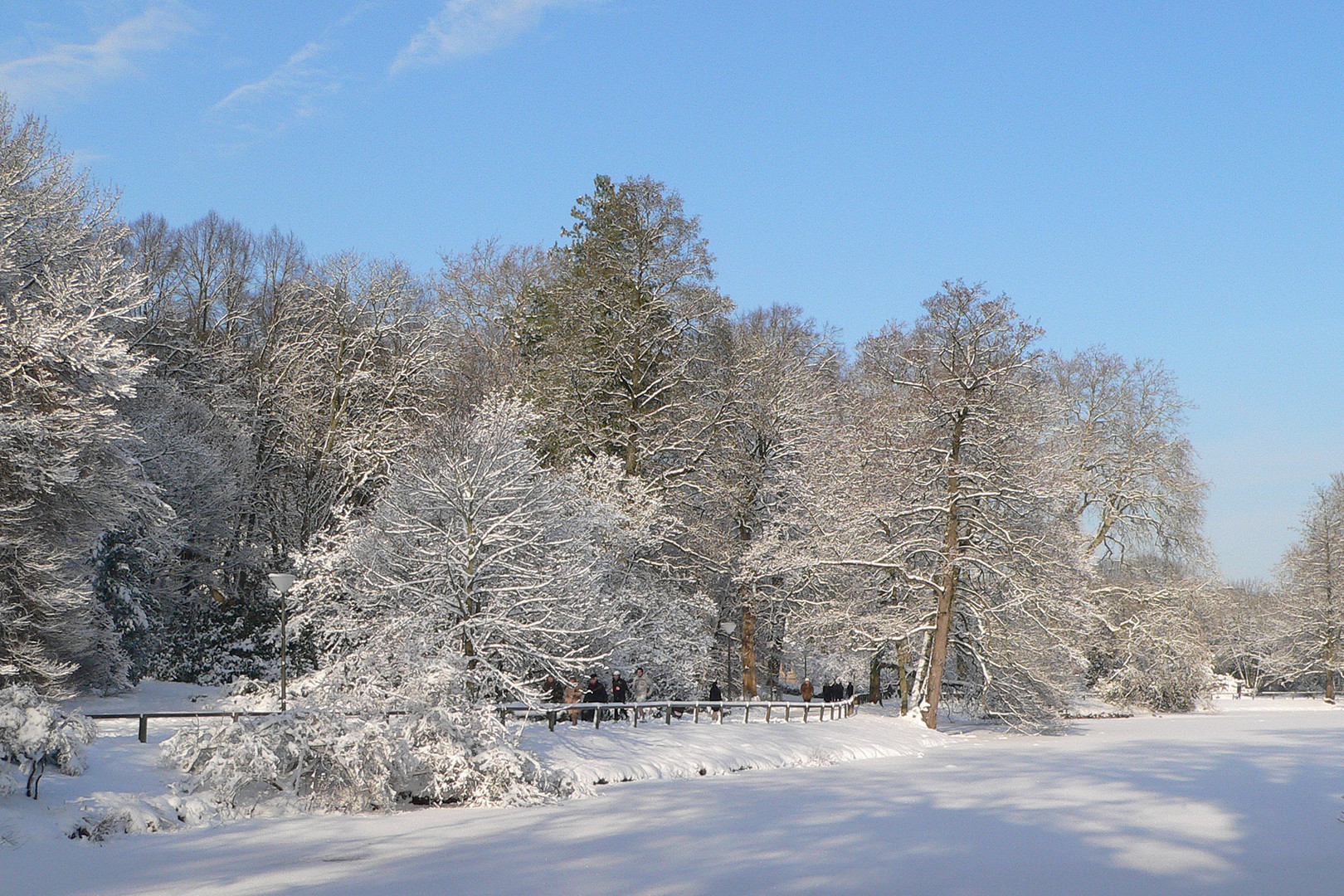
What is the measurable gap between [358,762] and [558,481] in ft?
30.0

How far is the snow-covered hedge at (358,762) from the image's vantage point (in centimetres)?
1495

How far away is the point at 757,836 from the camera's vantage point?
560 inches

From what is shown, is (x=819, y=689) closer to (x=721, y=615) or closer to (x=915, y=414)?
(x=721, y=615)

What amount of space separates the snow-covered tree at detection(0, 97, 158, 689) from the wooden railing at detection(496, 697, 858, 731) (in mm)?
9590

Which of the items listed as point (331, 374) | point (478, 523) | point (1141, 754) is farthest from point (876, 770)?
point (331, 374)

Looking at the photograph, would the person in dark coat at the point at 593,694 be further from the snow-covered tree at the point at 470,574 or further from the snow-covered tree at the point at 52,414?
the snow-covered tree at the point at 52,414

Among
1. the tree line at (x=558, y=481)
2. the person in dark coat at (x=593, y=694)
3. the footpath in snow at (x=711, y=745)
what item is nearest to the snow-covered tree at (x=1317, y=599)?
the tree line at (x=558, y=481)

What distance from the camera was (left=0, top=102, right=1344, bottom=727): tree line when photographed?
843 inches

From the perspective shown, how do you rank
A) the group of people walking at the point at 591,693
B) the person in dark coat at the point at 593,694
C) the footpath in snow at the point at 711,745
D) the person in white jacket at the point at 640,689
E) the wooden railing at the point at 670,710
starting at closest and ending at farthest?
1. the footpath in snow at the point at 711,745
2. the wooden railing at the point at 670,710
3. the group of people walking at the point at 591,693
4. the person in dark coat at the point at 593,694
5. the person in white jacket at the point at 640,689

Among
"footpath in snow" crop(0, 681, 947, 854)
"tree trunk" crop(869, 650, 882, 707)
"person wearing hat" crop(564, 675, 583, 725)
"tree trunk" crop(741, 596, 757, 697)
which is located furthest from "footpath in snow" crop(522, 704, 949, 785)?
"tree trunk" crop(869, 650, 882, 707)

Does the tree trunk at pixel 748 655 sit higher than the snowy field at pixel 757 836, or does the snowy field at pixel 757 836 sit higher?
the tree trunk at pixel 748 655

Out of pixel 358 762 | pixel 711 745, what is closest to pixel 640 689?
pixel 711 745

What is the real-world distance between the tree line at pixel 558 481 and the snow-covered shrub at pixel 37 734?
5.34 metres

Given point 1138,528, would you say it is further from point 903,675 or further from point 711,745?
point 711,745
